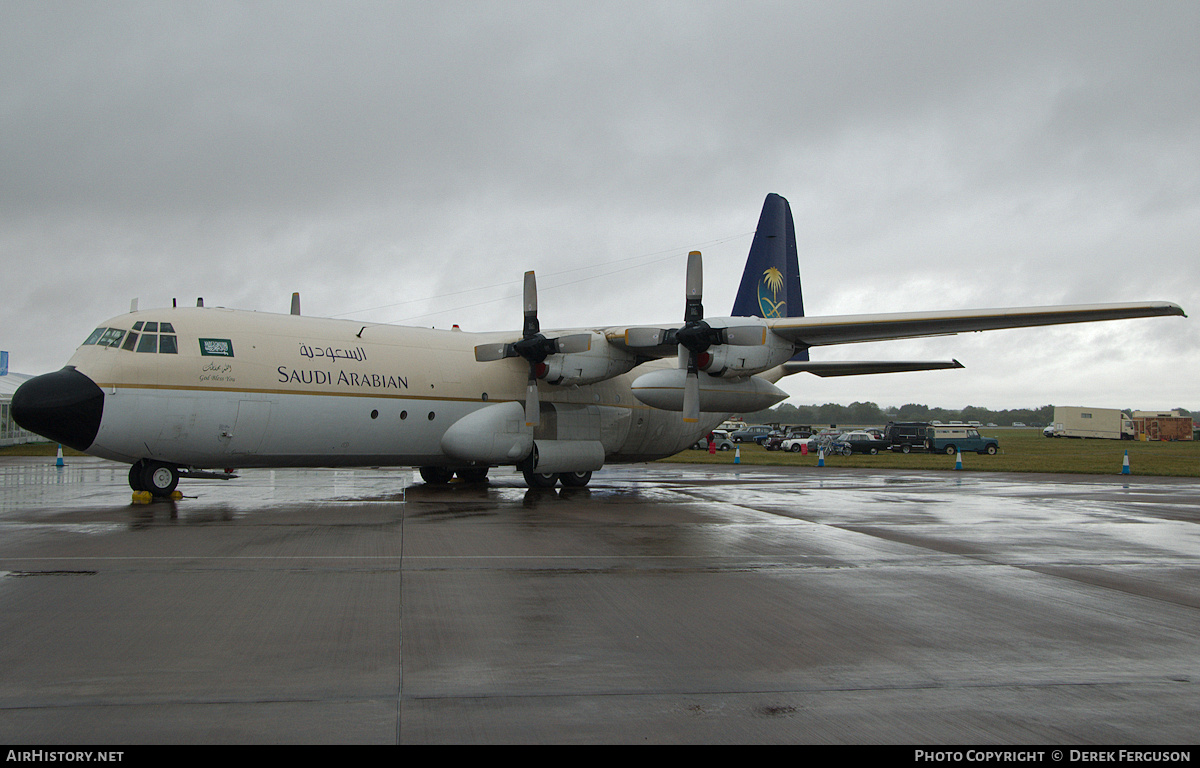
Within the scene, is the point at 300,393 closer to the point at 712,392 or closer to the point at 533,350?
the point at 533,350

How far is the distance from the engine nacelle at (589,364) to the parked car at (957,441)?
101 feet

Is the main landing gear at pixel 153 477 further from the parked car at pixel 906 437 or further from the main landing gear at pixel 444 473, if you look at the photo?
the parked car at pixel 906 437

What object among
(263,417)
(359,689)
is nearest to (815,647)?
(359,689)

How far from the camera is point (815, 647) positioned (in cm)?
608

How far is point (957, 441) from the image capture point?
44.9 meters

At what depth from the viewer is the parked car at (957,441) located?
44.9 metres

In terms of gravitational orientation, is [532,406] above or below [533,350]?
below

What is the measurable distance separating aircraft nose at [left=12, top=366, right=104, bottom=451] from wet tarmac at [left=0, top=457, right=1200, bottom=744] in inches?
56.0

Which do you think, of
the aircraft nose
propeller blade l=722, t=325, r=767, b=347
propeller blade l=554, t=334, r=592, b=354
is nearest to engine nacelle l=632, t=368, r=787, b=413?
propeller blade l=722, t=325, r=767, b=347

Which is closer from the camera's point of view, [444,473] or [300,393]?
[300,393]

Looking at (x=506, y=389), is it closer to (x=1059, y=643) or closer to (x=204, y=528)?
(x=204, y=528)

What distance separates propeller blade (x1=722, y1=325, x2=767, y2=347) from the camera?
61.9 feet

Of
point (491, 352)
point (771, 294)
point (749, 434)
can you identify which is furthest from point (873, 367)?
point (749, 434)

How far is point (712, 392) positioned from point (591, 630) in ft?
48.7
